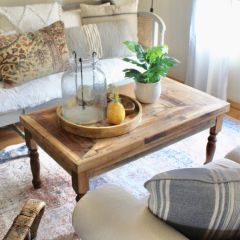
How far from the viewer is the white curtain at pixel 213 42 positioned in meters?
2.76

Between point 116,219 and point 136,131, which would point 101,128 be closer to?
point 136,131

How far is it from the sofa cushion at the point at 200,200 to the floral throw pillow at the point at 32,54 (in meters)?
1.59

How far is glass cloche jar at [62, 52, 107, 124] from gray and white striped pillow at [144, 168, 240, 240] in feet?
2.74

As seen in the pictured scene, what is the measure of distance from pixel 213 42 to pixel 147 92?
1280mm

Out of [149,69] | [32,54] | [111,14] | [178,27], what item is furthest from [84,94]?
[178,27]

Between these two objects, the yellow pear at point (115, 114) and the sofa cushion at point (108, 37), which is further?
the sofa cushion at point (108, 37)

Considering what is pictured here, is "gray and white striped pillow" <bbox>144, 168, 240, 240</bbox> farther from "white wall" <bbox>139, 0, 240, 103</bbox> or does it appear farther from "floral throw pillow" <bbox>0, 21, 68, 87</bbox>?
"white wall" <bbox>139, 0, 240, 103</bbox>

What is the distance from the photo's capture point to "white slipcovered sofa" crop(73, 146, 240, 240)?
90 cm

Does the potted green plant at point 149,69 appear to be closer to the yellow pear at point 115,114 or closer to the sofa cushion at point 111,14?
the yellow pear at point 115,114

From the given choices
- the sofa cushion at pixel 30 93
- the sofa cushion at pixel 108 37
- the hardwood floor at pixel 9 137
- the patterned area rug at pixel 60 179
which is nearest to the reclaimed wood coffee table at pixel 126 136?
the patterned area rug at pixel 60 179

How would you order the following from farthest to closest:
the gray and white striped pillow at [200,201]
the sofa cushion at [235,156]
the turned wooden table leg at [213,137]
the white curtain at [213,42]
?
the white curtain at [213,42] < the turned wooden table leg at [213,137] < the sofa cushion at [235,156] < the gray and white striped pillow at [200,201]

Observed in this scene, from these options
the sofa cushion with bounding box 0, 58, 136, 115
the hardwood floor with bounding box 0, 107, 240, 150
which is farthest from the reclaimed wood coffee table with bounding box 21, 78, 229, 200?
the hardwood floor with bounding box 0, 107, 240, 150

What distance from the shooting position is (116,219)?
3.23ft

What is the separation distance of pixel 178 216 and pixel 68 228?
99cm
